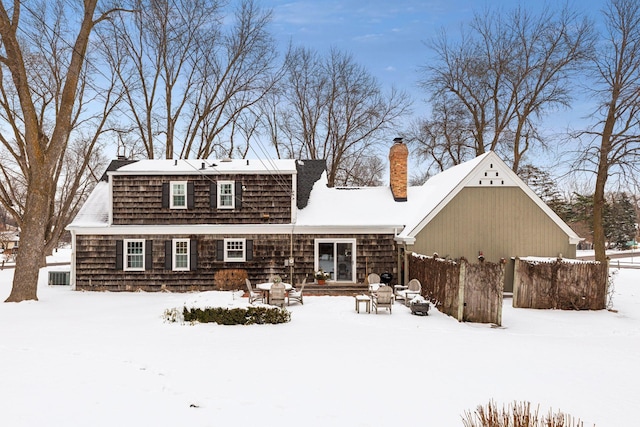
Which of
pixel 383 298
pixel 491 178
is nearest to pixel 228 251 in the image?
pixel 383 298

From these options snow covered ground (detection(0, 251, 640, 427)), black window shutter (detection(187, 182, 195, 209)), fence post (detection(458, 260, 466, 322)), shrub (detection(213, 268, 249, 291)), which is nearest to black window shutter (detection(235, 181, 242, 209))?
black window shutter (detection(187, 182, 195, 209))

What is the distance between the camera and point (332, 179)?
31.1m

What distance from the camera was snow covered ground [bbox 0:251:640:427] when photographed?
5605mm

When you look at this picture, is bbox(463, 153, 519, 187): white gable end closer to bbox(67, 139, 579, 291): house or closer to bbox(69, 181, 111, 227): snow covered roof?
bbox(67, 139, 579, 291): house

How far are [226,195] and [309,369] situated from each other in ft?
40.3

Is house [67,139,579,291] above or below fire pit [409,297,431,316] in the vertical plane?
above

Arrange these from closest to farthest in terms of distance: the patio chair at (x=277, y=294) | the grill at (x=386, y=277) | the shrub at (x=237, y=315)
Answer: the shrub at (x=237, y=315), the patio chair at (x=277, y=294), the grill at (x=386, y=277)

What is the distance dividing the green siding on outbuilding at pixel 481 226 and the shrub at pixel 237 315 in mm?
7810

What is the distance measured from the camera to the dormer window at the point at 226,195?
1817cm

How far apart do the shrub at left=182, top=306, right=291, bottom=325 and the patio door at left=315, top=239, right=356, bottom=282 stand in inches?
278

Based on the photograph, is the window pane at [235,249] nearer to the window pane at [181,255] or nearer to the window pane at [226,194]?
the window pane at [226,194]

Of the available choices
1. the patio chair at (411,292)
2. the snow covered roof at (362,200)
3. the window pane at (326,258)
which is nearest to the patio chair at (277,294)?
the patio chair at (411,292)

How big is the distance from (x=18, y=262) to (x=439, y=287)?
51.3ft

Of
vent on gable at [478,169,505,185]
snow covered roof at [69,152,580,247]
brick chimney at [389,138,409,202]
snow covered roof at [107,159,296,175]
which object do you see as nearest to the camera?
snow covered roof at [69,152,580,247]
